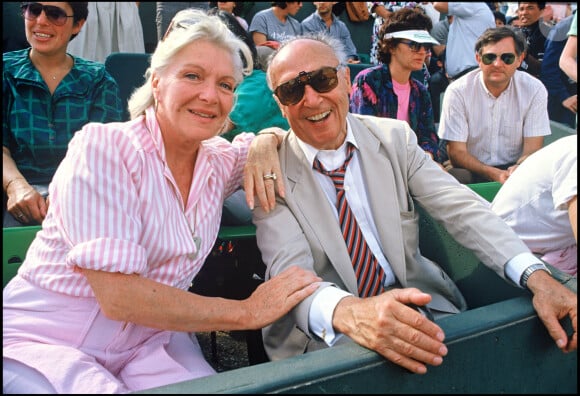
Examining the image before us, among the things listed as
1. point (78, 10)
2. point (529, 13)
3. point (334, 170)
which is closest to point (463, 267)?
point (334, 170)

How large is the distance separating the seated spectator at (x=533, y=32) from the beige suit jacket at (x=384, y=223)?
165 inches

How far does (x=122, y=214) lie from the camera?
55.4 inches

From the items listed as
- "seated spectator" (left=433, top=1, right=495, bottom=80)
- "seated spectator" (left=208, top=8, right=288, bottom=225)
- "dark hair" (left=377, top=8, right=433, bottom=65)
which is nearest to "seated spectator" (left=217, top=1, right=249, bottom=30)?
"dark hair" (left=377, top=8, right=433, bottom=65)

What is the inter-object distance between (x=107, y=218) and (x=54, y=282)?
27 cm

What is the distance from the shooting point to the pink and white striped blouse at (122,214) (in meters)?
1.36

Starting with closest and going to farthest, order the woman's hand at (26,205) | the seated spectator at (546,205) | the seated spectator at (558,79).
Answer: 1. the seated spectator at (546,205)
2. the woman's hand at (26,205)
3. the seated spectator at (558,79)

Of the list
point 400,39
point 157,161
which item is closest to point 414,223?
point 157,161

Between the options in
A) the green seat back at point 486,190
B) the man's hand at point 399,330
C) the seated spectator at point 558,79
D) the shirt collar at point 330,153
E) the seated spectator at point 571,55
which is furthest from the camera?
the seated spectator at point 558,79

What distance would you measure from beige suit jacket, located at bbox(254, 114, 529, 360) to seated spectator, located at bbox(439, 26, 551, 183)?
169 cm

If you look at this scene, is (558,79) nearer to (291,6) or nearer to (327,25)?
(327,25)

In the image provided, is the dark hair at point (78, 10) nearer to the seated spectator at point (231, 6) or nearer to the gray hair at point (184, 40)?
the gray hair at point (184, 40)

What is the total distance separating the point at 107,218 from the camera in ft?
4.52

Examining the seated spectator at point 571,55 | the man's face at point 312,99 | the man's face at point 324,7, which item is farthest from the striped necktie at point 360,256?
the man's face at point 324,7

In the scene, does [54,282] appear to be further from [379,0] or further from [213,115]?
[379,0]
